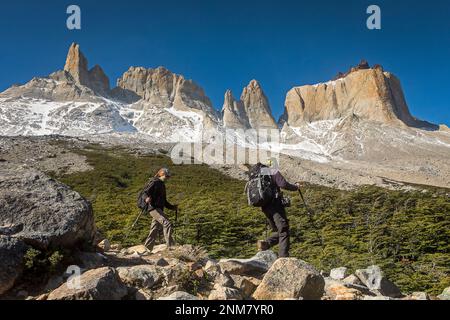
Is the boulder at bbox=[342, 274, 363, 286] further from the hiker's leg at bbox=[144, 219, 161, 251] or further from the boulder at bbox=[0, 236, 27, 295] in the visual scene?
the boulder at bbox=[0, 236, 27, 295]

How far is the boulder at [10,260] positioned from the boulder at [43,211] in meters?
0.23

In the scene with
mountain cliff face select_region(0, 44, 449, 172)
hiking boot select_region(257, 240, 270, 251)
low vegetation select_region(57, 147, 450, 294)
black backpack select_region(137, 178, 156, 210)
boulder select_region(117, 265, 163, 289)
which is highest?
mountain cliff face select_region(0, 44, 449, 172)

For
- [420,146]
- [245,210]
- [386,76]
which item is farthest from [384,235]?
[386,76]

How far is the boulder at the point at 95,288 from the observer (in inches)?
216

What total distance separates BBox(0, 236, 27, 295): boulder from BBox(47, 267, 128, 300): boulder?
31.4 inches

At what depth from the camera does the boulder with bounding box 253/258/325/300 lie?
6.44 meters

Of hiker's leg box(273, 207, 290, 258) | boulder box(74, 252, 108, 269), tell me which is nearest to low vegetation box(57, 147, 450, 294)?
hiker's leg box(273, 207, 290, 258)

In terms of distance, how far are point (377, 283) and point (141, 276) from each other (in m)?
4.76

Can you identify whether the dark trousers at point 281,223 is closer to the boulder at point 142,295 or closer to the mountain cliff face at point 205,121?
the boulder at point 142,295

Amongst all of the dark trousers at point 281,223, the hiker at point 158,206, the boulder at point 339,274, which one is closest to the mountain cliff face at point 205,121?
the boulder at point 339,274

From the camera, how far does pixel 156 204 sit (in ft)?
32.2

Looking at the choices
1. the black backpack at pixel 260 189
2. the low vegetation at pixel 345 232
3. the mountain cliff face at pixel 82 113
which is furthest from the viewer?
the mountain cliff face at pixel 82 113

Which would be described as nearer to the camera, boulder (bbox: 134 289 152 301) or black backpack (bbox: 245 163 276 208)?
boulder (bbox: 134 289 152 301)
